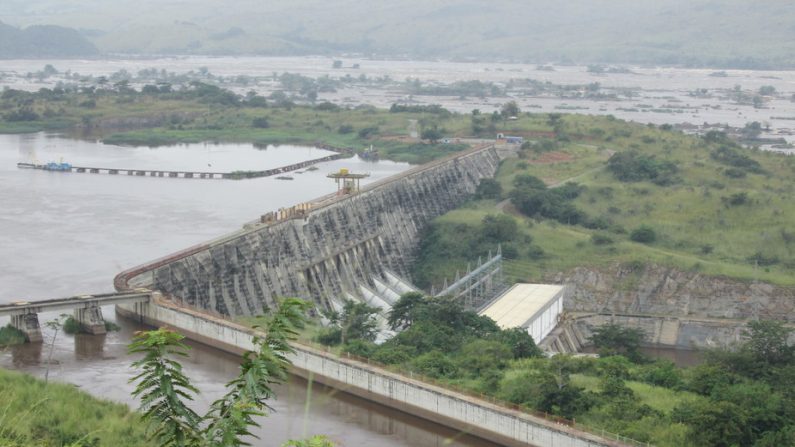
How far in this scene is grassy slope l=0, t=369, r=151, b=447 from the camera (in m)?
26.9

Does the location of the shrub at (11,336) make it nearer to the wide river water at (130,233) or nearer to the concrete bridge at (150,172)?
the wide river water at (130,233)

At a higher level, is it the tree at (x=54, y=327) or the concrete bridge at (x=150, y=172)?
the tree at (x=54, y=327)

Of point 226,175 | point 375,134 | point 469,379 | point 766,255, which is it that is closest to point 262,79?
point 375,134

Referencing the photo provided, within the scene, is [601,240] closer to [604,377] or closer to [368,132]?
[604,377]

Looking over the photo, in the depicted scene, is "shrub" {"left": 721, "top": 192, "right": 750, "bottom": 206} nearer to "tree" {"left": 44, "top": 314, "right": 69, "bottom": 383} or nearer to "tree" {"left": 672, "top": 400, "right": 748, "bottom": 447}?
"tree" {"left": 672, "top": 400, "right": 748, "bottom": 447}

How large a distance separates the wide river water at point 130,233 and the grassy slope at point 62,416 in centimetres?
299

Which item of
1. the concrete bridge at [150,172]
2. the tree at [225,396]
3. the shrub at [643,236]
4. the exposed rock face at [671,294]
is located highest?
the tree at [225,396]

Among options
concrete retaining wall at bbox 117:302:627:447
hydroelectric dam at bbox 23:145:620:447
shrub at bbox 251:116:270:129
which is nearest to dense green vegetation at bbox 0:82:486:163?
shrub at bbox 251:116:270:129

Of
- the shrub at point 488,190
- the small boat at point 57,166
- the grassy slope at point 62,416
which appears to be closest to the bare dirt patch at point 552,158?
the shrub at point 488,190

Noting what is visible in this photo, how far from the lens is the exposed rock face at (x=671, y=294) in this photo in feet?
184

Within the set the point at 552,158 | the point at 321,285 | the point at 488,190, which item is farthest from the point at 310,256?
the point at 552,158

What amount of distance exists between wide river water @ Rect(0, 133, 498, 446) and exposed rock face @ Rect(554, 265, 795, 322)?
18656mm

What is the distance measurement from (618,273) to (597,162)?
84.0 feet

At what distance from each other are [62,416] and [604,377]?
16538 millimetres
